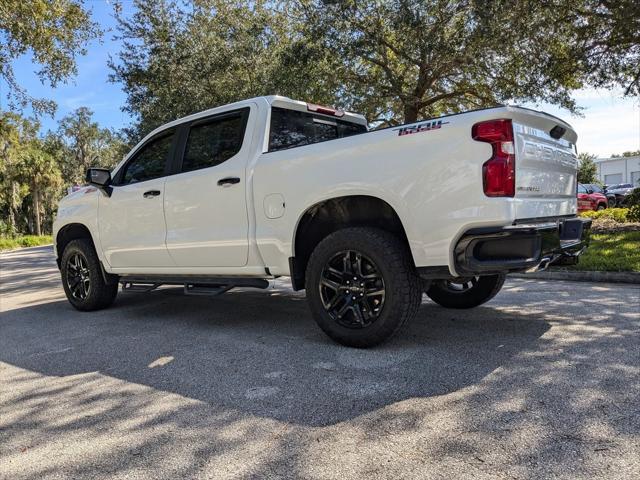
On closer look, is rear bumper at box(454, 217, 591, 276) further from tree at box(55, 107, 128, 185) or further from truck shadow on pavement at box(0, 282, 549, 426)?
tree at box(55, 107, 128, 185)

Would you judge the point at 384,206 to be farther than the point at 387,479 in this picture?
Yes

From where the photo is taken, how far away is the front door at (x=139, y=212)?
533cm

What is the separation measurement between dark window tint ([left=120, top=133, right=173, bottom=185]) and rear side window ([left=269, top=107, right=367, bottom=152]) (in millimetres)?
1327

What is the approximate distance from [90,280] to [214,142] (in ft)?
8.17

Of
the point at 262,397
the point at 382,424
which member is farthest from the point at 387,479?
the point at 262,397

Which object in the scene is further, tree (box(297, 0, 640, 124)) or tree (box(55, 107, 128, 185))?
tree (box(55, 107, 128, 185))

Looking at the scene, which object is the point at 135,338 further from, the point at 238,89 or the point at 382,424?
the point at 238,89

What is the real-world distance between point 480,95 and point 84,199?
12.2 m

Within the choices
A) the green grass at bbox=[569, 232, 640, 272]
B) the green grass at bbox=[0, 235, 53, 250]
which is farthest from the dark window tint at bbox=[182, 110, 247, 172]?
the green grass at bbox=[0, 235, 53, 250]

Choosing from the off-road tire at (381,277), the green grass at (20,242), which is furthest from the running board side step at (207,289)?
the green grass at (20,242)

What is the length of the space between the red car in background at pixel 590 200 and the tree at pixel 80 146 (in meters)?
42.9

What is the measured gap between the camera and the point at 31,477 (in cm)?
242

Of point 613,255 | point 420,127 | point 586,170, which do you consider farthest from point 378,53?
point 586,170

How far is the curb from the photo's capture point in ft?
23.6
